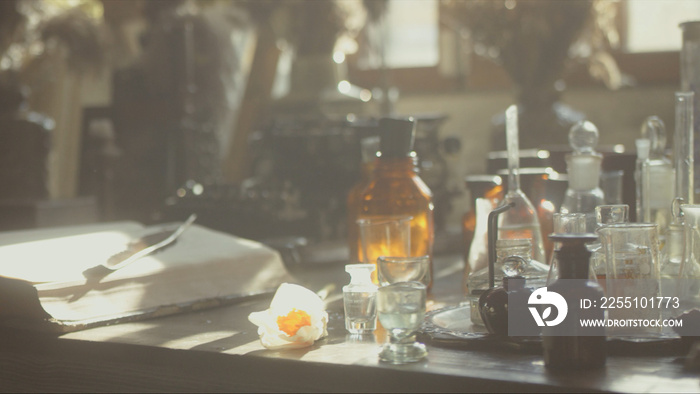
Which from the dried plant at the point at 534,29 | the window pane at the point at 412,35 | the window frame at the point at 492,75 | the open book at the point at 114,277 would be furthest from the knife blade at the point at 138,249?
the window pane at the point at 412,35

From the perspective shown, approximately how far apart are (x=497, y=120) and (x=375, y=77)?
1.42 meters

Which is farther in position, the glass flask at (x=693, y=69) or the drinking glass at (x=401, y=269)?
the glass flask at (x=693, y=69)

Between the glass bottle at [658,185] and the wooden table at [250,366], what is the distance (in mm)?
309

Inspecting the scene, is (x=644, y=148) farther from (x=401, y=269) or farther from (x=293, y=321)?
(x=293, y=321)

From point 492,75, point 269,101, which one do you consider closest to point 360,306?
point 269,101

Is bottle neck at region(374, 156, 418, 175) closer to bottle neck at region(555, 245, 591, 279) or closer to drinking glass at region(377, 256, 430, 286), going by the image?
drinking glass at region(377, 256, 430, 286)

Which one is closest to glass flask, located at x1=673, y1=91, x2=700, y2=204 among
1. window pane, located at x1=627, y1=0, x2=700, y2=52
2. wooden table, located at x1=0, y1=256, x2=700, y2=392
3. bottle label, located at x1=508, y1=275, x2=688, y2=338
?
bottle label, located at x1=508, y1=275, x2=688, y2=338

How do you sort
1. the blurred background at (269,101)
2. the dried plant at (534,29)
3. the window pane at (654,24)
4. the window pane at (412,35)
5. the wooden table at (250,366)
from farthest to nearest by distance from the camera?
the window pane at (412,35), the window pane at (654,24), the dried plant at (534,29), the blurred background at (269,101), the wooden table at (250,366)

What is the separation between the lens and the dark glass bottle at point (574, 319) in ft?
2.26

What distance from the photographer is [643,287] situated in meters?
0.82

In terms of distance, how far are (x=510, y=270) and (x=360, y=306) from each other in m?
0.16

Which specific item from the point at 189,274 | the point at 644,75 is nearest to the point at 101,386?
the point at 189,274

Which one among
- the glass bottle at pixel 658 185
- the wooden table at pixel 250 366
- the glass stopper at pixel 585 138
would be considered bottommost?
the wooden table at pixel 250 366

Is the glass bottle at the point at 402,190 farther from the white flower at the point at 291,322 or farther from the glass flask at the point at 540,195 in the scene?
the white flower at the point at 291,322
